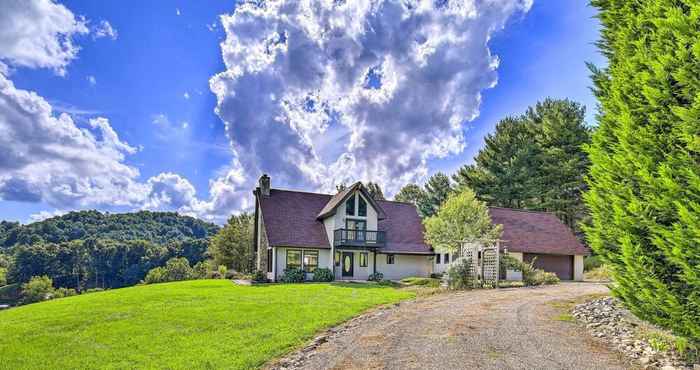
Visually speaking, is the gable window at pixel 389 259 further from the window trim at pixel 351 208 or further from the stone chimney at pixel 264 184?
the stone chimney at pixel 264 184

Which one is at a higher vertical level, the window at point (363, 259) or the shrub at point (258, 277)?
the window at point (363, 259)

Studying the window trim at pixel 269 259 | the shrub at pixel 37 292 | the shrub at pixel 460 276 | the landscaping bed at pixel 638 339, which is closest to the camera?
the landscaping bed at pixel 638 339

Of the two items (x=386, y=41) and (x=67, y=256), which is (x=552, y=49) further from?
(x=67, y=256)

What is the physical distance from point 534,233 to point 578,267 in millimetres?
3759

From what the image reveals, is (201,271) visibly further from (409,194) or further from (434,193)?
(409,194)

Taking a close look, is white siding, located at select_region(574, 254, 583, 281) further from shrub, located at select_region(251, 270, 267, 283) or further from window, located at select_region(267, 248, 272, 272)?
shrub, located at select_region(251, 270, 267, 283)

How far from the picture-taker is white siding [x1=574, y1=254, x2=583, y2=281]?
2869cm

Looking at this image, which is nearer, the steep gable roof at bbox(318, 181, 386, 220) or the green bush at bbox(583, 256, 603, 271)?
the steep gable roof at bbox(318, 181, 386, 220)

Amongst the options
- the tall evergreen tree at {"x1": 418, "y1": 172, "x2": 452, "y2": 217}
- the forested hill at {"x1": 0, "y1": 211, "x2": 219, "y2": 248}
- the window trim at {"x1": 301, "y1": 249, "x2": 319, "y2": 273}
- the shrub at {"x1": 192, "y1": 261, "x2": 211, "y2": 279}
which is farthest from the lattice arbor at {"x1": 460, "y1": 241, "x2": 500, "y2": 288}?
the forested hill at {"x1": 0, "y1": 211, "x2": 219, "y2": 248}

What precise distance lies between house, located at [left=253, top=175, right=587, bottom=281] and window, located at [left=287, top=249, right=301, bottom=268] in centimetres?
3

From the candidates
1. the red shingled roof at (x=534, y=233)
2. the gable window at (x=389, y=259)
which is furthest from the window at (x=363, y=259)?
the red shingled roof at (x=534, y=233)

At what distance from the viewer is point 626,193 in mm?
6422

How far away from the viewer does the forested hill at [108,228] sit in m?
75.6

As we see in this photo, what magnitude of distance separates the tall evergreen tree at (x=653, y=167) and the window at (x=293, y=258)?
21911mm
